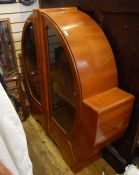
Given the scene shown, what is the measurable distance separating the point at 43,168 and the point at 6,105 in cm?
107

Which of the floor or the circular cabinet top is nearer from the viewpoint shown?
the circular cabinet top

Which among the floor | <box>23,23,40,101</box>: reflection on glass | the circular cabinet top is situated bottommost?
the floor

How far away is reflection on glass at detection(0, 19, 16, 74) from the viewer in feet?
5.98

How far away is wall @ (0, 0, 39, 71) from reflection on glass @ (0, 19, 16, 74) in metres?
0.07

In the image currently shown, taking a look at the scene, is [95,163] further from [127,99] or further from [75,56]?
[75,56]

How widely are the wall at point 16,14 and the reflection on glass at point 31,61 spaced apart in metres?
0.38

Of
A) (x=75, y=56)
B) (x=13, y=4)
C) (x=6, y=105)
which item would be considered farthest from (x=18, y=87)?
(x=6, y=105)

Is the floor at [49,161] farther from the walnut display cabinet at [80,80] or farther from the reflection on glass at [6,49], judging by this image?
the reflection on glass at [6,49]

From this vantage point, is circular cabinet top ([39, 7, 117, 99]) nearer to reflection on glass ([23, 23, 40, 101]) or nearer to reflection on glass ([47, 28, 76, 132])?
reflection on glass ([47, 28, 76, 132])

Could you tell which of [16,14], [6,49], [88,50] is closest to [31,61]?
[6,49]

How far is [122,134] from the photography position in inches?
48.6

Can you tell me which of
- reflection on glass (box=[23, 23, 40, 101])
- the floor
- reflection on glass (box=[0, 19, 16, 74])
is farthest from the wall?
the floor

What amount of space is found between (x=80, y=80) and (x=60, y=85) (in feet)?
1.37

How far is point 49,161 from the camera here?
1511 millimetres
